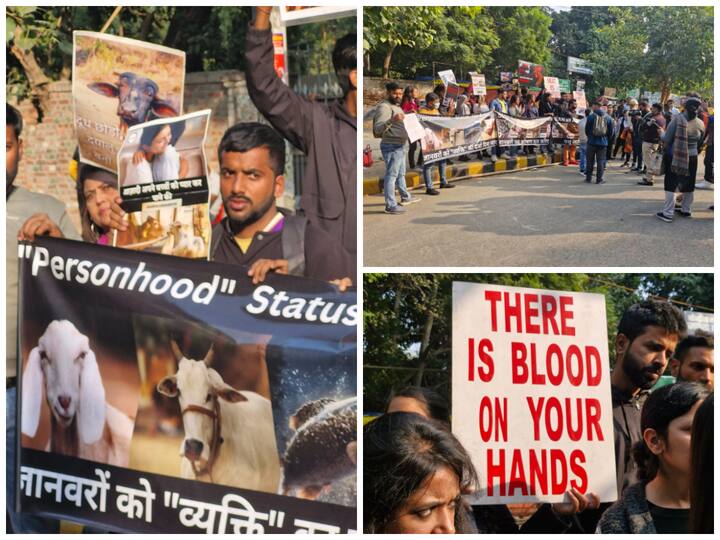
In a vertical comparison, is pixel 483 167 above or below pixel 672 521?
above

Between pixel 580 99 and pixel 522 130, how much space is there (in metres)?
0.56

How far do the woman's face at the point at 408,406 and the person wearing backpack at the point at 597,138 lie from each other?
6.64 ft

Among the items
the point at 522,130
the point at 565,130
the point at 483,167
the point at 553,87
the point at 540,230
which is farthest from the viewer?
the point at 483,167

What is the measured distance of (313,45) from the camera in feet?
15.8

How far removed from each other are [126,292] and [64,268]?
0.38m

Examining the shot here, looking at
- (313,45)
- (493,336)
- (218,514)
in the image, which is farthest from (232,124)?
(218,514)

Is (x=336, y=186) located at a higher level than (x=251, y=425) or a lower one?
higher

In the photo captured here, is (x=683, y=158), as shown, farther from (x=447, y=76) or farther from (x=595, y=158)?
(x=447, y=76)

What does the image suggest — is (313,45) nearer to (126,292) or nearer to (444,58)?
(444,58)

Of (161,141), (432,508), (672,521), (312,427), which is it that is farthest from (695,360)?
(161,141)

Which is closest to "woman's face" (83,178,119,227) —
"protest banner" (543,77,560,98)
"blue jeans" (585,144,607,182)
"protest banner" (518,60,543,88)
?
"protest banner" (518,60,543,88)

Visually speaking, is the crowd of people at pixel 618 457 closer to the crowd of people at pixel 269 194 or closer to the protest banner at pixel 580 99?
the crowd of people at pixel 269 194

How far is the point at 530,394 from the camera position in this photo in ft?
15.7

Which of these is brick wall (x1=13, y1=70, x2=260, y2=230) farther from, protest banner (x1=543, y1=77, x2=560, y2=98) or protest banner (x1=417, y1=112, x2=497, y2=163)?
protest banner (x1=543, y1=77, x2=560, y2=98)
